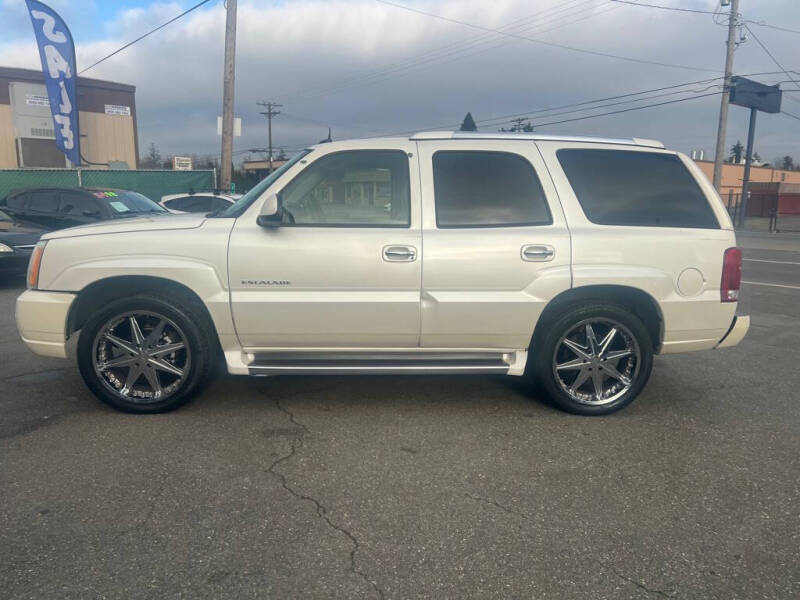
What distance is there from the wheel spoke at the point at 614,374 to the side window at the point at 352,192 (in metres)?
1.70

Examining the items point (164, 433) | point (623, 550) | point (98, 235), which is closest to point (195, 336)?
point (164, 433)

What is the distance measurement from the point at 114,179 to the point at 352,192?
1677 cm

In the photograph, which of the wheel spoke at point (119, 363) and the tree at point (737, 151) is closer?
the wheel spoke at point (119, 363)

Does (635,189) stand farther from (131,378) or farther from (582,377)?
(131,378)

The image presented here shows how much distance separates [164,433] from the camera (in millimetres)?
4020

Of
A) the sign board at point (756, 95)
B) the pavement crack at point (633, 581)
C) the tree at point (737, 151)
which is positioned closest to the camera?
the pavement crack at point (633, 581)

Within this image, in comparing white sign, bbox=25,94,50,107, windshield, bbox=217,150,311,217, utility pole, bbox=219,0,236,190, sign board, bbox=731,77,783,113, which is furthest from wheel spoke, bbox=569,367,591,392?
white sign, bbox=25,94,50,107

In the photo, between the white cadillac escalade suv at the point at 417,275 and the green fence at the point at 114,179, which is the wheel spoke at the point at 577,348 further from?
the green fence at the point at 114,179

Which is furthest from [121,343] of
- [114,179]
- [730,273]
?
[114,179]

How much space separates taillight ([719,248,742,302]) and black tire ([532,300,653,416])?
59cm

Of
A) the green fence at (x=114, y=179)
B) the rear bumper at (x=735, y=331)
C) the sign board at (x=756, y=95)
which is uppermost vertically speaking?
the sign board at (x=756, y=95)

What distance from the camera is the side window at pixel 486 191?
4.26 m

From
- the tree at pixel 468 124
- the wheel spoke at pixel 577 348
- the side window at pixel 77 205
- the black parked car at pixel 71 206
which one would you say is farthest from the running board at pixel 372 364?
the side window at pixel 77 205

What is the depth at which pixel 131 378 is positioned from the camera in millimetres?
4277
